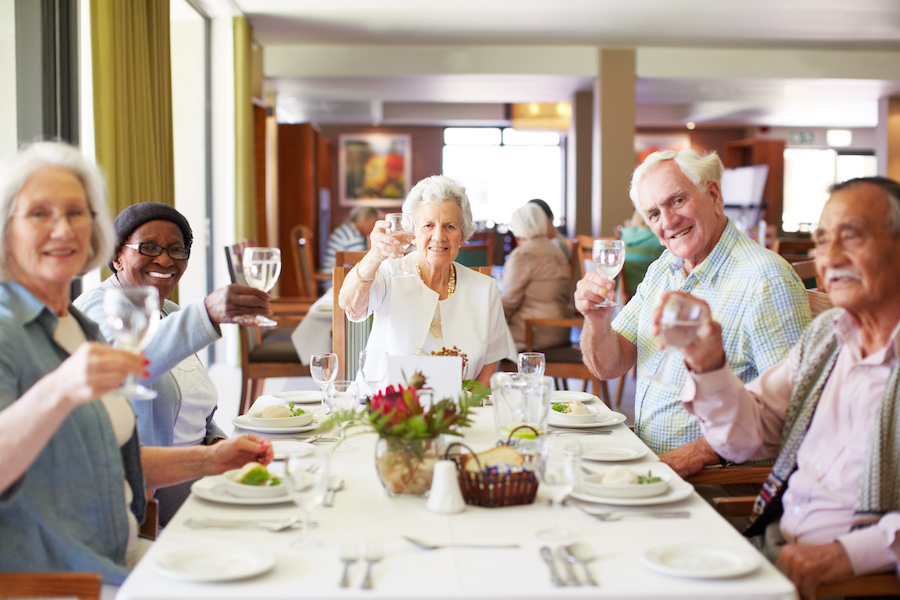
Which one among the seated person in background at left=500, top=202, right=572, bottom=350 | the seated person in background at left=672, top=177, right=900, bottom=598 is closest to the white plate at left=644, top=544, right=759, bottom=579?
the seated person in background at left=672, top=177, right=900, bottom=598

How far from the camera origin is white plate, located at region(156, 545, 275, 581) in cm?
115

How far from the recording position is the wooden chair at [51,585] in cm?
122

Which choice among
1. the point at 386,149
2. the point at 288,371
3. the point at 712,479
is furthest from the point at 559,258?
the point at 386,149

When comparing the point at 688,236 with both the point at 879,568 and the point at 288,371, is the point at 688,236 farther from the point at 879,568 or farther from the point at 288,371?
the point at 288,371

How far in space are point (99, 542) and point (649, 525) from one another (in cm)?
95

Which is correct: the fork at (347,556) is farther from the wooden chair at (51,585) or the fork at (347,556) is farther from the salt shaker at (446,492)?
the wooden chair at (51,585)

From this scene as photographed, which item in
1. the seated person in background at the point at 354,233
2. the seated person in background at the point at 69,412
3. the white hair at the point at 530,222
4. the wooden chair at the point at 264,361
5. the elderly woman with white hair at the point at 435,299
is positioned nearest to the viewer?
the seated person in background at the point at 69,412

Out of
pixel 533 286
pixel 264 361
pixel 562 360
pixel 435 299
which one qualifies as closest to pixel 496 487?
pixel 435 299

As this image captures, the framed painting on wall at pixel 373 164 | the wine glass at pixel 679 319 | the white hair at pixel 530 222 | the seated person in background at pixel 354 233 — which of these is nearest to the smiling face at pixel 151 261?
the wine glass at pixel 679 319

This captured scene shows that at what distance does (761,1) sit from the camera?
7074 millimetres

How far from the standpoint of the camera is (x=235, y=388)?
20.6 ft

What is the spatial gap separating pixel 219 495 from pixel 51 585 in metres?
0.35

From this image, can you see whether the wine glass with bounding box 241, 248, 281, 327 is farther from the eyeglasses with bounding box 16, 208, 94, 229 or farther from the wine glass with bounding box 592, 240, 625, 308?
the wine glass with bounding box 592, 240, 625, 308

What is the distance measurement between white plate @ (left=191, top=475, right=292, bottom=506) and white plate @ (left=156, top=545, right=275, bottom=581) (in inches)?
8.5
